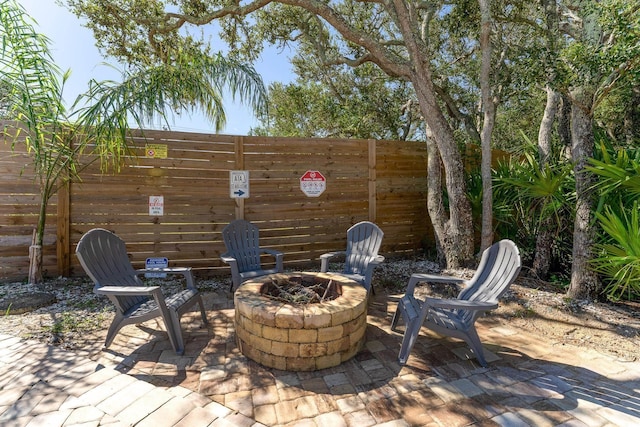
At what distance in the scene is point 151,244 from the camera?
14.5 ft

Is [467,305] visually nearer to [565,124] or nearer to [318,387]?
[318,387]

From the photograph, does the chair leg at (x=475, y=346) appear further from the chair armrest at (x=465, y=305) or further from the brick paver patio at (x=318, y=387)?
the chair armrest at (x=465, y=305)

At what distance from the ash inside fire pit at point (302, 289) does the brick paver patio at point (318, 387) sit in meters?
0.53

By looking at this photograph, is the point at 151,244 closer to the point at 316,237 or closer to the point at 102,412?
the point at 316,237

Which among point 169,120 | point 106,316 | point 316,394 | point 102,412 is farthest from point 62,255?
point 316,394

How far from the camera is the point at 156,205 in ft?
14.3

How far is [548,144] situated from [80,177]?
6178 millimetres

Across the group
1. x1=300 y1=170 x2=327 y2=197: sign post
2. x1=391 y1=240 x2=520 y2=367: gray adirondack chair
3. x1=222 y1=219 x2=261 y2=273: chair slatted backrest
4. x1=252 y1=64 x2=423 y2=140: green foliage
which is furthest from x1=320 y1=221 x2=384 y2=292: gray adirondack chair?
x1=252 y1=64 x2=423 y2=140: green foliage

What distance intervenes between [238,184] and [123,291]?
2451 millimetres

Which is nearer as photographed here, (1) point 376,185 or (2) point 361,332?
(2) point 361,332

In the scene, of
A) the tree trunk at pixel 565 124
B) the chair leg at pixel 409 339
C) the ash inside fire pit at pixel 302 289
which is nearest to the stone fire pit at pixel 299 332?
the ash inside fire pit at pixel 302 289

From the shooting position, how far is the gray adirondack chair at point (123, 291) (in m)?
2.51

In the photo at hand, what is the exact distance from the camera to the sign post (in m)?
5.00

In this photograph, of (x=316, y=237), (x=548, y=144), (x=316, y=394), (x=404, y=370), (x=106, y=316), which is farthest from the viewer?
(x=316, y=237)
